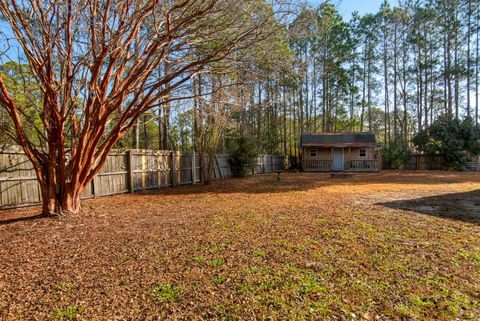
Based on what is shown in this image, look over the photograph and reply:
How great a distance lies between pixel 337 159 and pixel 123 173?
19194mm

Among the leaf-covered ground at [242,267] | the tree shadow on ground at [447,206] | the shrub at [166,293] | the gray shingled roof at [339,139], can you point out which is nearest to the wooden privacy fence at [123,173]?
the leaf-covered ground at [242,267]

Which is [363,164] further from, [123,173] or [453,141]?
[123,173]

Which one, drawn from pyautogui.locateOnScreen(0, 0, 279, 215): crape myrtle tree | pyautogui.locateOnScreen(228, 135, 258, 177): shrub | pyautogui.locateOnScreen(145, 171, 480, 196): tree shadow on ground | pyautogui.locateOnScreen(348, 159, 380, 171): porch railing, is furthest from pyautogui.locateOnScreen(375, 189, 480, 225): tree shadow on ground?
pyautogui.locateOnScreen(348, 159, 380, 171): porch railing

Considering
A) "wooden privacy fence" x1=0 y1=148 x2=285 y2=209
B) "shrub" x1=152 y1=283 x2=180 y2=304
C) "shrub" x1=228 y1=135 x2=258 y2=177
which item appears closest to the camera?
"shrub" x1=152 y1=283 x2=180 y2=304

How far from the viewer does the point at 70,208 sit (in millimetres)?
5930

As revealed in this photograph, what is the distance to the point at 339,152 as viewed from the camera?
2392 centimetres

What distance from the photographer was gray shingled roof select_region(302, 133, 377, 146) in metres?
23.1

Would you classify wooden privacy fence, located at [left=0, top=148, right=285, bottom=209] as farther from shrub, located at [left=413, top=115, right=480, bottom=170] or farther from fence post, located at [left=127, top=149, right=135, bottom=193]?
shrub, located at [left=413, top=115, right=480, bottom=170]

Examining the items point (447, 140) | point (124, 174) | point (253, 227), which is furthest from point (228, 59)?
point (447, 140)

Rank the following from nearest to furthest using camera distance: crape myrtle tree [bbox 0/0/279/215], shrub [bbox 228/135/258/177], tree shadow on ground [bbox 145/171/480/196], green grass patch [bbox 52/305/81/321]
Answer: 1. green grass patch [bbox 52/305/81/321]
2. crape myrtle tree [bbox 0/0/279/215]
3. tree shadow on ground [bbox 145/171/480/196]
4. shrub [bbox 228/135/258/177]

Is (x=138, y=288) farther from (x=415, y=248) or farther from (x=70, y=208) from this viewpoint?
(x=70, y=208)

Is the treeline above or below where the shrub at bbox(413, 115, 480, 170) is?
above

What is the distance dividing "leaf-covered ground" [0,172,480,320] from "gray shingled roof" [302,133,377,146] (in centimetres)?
1804

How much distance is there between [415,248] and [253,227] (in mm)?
2490
